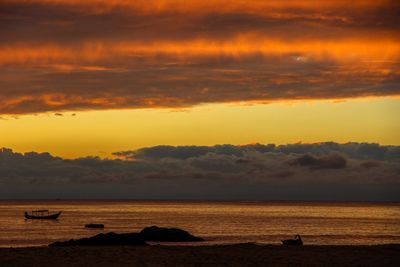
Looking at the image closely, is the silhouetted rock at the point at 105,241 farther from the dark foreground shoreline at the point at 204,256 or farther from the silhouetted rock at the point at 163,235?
the dark foreground shoreline at the point at 204,256

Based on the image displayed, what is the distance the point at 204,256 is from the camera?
109 ft

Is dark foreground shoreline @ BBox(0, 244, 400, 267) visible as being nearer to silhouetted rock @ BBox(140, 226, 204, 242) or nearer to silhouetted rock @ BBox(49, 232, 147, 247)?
silhouetted rock @ BBox(49, 232, 147, 247)

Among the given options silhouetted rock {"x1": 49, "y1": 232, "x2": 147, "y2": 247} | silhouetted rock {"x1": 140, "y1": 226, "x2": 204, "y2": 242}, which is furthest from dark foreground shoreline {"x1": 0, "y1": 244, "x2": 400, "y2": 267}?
silhouetted rock {"x1": 140, "y1": 226, "x2": 204, "y2": 242}

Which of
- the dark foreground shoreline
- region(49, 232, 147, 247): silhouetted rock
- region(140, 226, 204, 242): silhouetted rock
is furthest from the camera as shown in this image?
region(140, 226, 204, 242): silhouetted rock

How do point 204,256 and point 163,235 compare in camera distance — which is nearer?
point 204,256

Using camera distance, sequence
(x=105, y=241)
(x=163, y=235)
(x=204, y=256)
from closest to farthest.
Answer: (x=204, y=256)
(x=105, y=241)
(x=163, y=235)

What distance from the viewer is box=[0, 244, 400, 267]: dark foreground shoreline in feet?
100

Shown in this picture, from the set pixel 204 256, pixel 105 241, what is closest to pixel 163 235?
pixel 105 241

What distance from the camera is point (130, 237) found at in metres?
52.3

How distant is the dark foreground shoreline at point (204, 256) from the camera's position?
30531 millimetres

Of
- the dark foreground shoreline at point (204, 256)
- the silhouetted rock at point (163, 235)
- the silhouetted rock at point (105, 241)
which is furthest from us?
the silhouetted rock at point (163, 235)

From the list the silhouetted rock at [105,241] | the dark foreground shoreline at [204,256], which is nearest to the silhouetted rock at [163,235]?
the silhouetted rock at [105,241]

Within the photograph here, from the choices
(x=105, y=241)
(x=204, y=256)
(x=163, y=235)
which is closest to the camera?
(x=204, y=256)

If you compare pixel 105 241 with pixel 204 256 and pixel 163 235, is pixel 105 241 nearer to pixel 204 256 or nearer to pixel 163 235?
pixel 163 235
